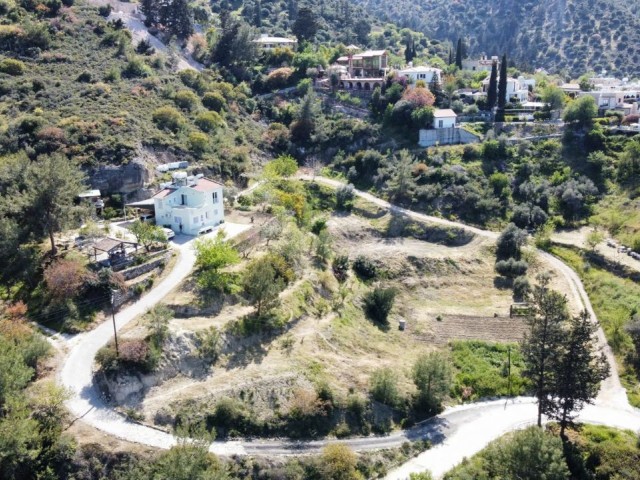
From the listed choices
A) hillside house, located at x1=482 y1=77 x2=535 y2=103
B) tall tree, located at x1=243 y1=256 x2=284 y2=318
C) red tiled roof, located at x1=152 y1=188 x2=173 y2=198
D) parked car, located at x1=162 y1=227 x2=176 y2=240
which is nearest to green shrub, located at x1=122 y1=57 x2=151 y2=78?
red tiled roof, located at x1=152 y1=188 x2=173 y2=198

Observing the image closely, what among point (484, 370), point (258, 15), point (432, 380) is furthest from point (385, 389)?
point (258, 15)

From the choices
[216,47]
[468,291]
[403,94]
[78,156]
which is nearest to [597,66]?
[403,94]

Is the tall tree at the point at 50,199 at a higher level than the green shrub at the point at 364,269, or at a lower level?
higher

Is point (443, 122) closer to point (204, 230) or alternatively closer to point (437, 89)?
point (437, 89)

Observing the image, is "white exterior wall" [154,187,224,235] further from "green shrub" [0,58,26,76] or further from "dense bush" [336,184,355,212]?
"green shrub" [0,58,26,76]

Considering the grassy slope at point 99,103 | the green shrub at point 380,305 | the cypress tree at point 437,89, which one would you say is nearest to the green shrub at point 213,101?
the grassy slope at point 99,103

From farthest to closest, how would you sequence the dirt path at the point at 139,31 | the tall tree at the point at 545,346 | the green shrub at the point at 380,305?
the dirt path at the point at 139,31, the green shrub at the point at 380,305, the tall tree at the point at 545,346

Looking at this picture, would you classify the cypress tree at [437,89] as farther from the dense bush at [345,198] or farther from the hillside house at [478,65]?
the dense bush at [345,198]
